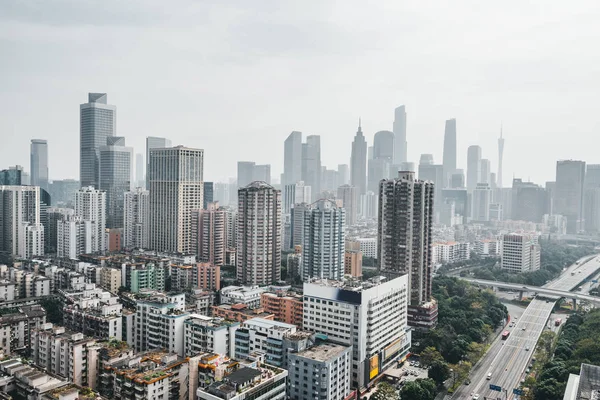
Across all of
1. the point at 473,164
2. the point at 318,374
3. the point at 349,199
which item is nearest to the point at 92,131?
the point at 349,199

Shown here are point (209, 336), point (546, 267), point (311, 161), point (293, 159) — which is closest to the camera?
point (209, 336)

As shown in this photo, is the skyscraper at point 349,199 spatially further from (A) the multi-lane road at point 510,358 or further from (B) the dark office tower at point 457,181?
(A) the multi-lane road at point 510,358

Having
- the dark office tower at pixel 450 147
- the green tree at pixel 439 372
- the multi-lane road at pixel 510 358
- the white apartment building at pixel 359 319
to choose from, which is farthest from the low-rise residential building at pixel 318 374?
the dark office tower at pixel 450 147

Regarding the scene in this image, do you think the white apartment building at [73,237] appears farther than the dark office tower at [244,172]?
No

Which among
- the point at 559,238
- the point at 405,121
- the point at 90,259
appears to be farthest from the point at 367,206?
the point at 90,259

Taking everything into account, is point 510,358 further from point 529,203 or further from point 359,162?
point 359,162

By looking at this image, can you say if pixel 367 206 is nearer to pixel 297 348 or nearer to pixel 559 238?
pixel 559 238
